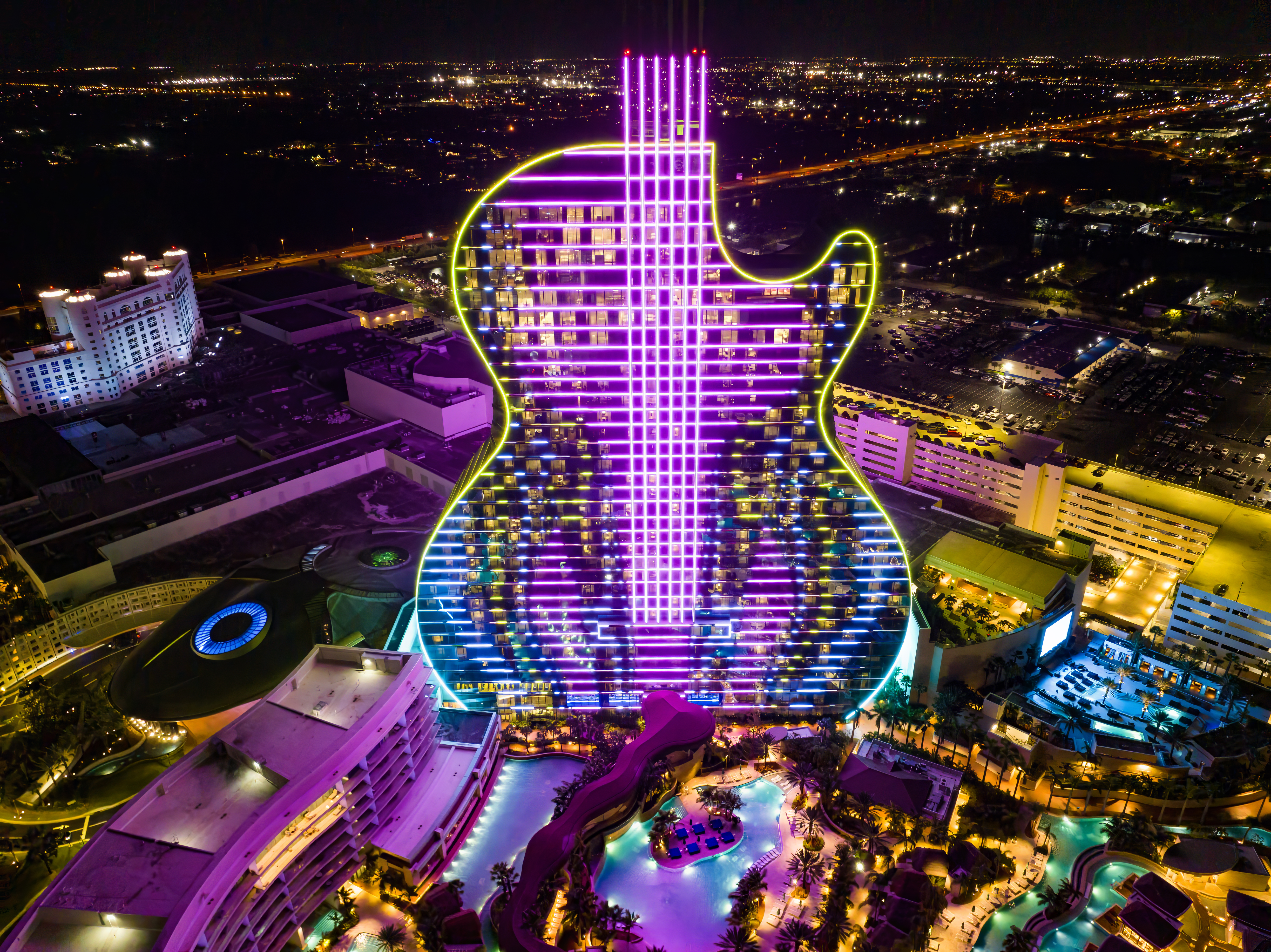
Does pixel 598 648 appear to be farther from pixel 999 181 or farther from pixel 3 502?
pixel 999 181

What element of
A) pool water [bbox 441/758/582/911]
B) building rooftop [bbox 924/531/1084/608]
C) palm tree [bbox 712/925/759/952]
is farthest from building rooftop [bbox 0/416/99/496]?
building rooftop [bbox 924/531/1084/608]

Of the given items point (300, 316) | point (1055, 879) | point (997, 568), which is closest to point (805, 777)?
point (1055, 879)

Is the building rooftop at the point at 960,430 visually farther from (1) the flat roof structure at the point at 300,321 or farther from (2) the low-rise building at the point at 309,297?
(2) the low-rise building at the point at 309,297

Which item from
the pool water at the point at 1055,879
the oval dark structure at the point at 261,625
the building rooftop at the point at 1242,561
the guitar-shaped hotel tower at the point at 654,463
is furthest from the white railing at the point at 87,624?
the building rooftop at the point at 1242,561

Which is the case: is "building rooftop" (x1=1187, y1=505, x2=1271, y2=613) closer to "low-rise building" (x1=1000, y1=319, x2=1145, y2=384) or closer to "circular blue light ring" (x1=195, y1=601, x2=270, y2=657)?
"low-rise building" (x1=1000, y1=319, x2=1145, y2=384)

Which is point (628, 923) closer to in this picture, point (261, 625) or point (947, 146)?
point (261, 625)

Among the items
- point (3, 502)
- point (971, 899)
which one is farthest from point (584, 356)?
point (3, 502)
